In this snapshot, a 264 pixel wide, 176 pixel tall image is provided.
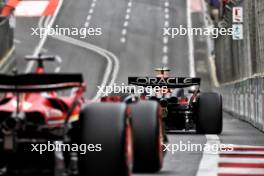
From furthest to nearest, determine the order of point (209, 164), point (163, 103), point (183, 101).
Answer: point (183, 101) → point (163, 103) → point (209, 164)

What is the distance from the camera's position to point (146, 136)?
11203 mm

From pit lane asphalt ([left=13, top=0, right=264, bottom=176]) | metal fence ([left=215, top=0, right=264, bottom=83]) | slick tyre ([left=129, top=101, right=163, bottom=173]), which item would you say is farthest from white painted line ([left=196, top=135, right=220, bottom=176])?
pit lane asphalt ([left=13, top=0, right=264, bottom=176])

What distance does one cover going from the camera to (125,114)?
9422 millimetres

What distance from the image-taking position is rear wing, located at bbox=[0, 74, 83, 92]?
9219 mm

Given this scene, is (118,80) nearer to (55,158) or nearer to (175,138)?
(175,138)

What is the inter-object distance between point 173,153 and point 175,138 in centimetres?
466

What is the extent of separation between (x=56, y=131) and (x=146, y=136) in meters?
2.13

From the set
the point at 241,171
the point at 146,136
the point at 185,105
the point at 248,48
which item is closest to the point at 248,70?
the point at 248,48

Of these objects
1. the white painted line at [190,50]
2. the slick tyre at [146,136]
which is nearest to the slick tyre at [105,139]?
the slick tyre at [146,136]

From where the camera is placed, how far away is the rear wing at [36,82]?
9219 mm

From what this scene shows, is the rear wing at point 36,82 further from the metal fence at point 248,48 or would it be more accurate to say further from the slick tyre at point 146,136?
the metal fence at point 248,48

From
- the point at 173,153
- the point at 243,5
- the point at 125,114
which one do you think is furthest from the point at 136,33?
the point at 125,114

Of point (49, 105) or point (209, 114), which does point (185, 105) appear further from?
point (49, 105)

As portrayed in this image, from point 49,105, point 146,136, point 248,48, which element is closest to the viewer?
point 49,105
